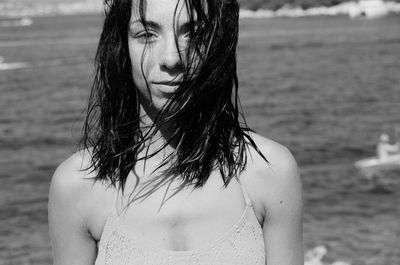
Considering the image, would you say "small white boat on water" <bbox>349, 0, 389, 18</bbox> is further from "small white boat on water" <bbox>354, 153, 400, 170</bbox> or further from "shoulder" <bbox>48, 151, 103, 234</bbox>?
"shoulder" <bbox>48, 151, 103, 234</bbox>

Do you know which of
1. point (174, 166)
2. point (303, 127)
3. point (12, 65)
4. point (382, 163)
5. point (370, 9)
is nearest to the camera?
point (174, 166)

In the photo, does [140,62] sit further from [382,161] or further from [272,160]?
[382,161]

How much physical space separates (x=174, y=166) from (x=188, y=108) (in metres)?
0.15

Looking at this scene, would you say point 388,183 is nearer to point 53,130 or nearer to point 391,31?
point 53,130

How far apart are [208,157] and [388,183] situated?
656 inches

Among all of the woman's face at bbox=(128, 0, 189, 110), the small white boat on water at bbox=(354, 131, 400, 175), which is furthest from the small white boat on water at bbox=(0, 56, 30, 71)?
the woman's face at bbox=(128, 0, 189, 110)

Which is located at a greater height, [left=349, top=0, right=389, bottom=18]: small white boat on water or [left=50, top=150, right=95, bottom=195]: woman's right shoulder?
[left=50, top=150, right=95, bottom=195]: woman's right shoulder

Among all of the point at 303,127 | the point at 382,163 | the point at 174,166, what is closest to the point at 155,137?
the point at 174,166

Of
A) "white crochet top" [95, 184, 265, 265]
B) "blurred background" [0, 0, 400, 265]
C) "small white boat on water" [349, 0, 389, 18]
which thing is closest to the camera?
"white crochet top" [95, 184, 265, 265]

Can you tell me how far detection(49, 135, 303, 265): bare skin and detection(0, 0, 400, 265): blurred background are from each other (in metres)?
0.65

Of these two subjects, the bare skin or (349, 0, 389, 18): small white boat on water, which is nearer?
the bare skin

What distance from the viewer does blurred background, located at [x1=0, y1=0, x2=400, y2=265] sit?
47.6 ft

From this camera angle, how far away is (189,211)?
1.86m

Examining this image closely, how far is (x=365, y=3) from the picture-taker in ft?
445
